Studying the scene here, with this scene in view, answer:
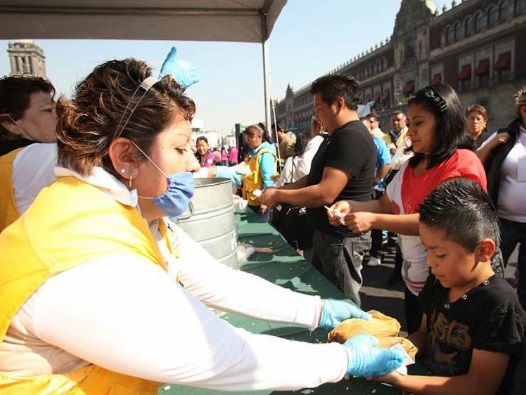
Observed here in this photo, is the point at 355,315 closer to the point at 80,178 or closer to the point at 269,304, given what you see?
the point at 269,304

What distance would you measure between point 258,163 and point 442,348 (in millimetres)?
3395

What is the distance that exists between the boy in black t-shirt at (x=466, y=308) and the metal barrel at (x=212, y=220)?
2.96ft

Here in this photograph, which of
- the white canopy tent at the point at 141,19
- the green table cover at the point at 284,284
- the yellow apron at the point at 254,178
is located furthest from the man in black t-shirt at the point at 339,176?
the yellow apron at the point at 254,178

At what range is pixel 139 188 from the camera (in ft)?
3.08

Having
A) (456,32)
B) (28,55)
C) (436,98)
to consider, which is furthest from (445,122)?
(456,32)

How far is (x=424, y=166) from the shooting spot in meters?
1.70

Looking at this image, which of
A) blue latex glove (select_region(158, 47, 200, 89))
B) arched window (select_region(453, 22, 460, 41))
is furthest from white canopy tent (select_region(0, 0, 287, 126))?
arched window (select_region(453, 22, 460, 41))

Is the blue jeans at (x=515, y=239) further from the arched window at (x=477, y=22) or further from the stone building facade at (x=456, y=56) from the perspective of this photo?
the arched window at (x=477, y=22)

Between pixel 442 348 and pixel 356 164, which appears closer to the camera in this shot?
pixel 442 348

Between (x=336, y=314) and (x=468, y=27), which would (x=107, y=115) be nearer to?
(x=336, y=314)

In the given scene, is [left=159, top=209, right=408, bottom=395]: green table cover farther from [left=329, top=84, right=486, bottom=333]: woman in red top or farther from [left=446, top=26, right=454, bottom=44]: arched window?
[left=446, top=26, right=454, bottom=44]: arched window

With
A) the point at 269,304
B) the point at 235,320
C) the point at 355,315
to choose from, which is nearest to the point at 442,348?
the point at 355,315

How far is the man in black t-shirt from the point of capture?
2.00 metres

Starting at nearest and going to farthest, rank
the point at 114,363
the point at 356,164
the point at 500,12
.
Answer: the point at 114,363, the point at 356,164, the point at 500,12
